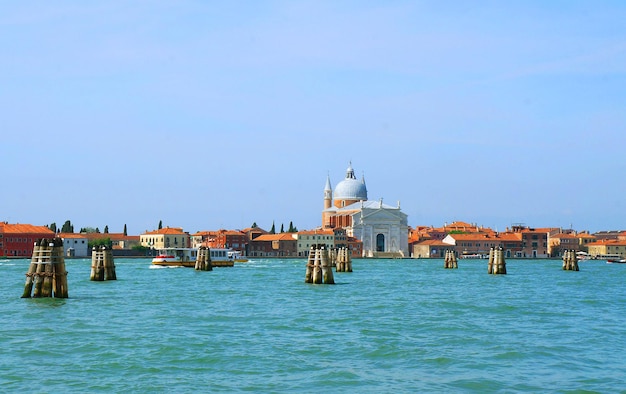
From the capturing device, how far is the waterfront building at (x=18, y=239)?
107812 mm

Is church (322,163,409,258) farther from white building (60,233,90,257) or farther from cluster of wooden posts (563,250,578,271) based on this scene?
cluster of wooden posts (563,250,578,271)

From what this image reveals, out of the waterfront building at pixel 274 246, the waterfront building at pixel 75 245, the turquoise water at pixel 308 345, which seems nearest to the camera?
the turquoise water at pixel 308 345

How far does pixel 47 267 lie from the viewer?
27.7m

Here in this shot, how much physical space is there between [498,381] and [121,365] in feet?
21.7

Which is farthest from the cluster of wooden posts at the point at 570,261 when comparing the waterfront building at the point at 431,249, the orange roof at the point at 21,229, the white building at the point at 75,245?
the white building at the point at 75,245

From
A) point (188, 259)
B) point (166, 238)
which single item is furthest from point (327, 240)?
point (188, 259)

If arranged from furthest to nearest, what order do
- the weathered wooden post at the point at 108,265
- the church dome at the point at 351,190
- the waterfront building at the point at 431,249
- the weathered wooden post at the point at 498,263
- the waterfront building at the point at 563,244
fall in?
the church dome at the point at 351,190
the waterfront building at the point at 563,244
the waterfront building at the point at 431,249
the weathered wooden post at the point at 498,263
the weathered wooden post at the point at 108,265

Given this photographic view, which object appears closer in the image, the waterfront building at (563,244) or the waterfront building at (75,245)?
the waterfront building at (75,245)

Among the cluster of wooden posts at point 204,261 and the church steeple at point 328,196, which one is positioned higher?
the church steeple at point 328,196

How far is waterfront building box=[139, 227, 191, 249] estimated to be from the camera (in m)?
129

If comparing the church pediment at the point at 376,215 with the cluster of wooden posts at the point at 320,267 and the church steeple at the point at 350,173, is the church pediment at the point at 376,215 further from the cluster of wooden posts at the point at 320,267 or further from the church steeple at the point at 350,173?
the cluster of wooden posts at the point at 320,267

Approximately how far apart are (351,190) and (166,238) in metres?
32.1

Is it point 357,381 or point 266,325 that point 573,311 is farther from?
point 357,381

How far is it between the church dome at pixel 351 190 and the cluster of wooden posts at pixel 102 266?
9984cm
